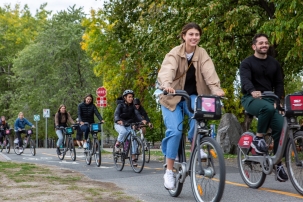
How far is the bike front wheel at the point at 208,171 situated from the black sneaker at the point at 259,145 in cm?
157

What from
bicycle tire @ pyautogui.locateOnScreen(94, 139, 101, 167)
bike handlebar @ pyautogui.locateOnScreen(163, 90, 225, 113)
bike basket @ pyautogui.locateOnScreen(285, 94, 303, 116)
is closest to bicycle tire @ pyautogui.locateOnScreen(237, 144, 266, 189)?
bike basket @ pyautogui.locateOnScreen(285, 94, 303, 116)

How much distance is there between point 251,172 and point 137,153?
15.4ft

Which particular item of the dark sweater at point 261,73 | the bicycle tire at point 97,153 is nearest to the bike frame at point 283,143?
the dark sweater at point 261,73

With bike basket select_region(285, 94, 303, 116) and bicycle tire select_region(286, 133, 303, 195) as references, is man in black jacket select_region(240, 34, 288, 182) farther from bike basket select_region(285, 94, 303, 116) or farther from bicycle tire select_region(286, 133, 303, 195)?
bike basket select_region(285, 94, 303, 116)

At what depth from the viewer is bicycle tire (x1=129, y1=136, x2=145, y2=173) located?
12.0 metres

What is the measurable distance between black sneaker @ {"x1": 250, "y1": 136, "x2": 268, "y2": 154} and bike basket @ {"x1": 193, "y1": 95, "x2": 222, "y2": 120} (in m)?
1.58

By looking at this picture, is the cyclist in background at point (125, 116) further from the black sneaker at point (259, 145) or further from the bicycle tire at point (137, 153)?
the black sneaker at point (259, 145)

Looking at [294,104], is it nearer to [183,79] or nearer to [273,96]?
[273,96]


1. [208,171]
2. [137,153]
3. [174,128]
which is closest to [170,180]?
[174,128]

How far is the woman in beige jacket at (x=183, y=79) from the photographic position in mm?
6727

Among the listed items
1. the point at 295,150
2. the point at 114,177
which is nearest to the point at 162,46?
the point at 114,177

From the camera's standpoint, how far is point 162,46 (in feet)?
59.4

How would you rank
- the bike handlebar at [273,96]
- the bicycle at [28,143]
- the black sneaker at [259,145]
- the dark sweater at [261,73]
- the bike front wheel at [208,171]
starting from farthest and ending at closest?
the bicycle at [28,143] < the dark sweater at [261,73] < the black sneaker at [259,145] < the bike handlebar at [273,96] < the bike front wheel at [208,171]

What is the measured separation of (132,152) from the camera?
12.4 m
